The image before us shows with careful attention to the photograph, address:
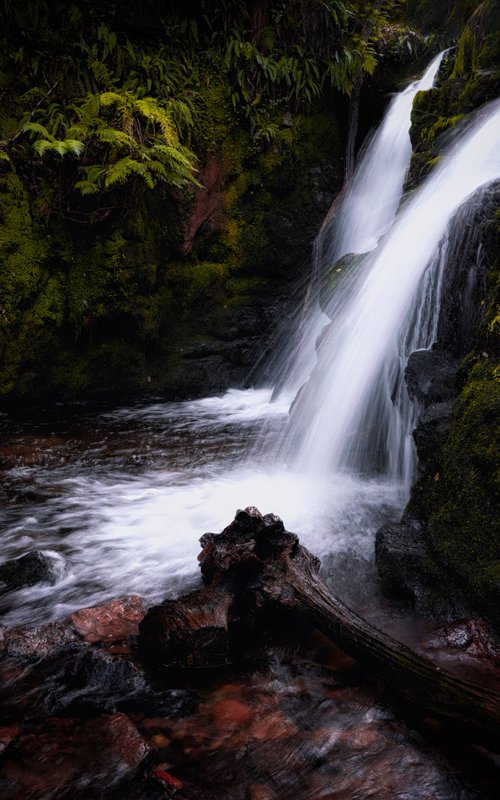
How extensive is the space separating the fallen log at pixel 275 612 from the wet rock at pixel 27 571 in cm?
Answer: 94

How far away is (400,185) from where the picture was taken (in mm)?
8188

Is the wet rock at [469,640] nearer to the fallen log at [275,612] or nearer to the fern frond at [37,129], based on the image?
the fallen log at [275,612]

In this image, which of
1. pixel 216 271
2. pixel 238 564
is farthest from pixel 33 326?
pixel 238 564

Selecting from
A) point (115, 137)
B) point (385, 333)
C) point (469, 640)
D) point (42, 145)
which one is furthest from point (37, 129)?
point (469, 640)

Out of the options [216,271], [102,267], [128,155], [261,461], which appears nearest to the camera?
[261,461]

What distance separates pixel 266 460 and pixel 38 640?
2966 mm

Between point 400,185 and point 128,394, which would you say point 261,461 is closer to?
point 128,394

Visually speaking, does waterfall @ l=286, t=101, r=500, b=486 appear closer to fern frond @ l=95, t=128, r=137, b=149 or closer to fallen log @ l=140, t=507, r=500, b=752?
fallen log @ l=140, t=507, r=500, b=752

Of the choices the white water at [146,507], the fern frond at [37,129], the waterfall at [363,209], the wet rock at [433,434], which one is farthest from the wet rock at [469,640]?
the fern frond at [37,129]

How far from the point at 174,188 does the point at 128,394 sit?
3.15 metres

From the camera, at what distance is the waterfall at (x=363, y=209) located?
7.80 metres

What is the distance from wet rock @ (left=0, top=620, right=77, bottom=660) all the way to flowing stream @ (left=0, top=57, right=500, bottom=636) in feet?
0.78

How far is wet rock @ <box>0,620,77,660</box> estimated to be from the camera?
6.95 ft

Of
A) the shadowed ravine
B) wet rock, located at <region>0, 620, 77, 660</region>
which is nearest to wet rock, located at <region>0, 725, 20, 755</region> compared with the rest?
the shadowed ravine
